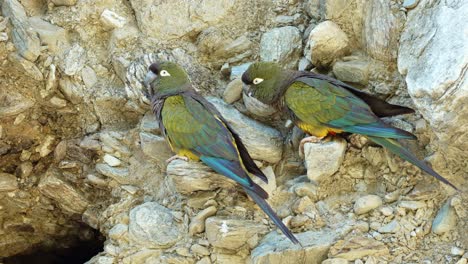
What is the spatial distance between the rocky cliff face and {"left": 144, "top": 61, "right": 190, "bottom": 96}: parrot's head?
7.9 inches

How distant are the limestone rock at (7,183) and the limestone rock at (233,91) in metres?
2.08

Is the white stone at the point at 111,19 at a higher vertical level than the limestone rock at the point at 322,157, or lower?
higher

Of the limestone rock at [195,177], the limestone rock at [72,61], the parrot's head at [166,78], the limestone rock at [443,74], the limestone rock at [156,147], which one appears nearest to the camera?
the limestone rock at [443,74]

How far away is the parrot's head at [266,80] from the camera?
4809mm

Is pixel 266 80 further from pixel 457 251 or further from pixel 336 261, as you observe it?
pixel 457 251

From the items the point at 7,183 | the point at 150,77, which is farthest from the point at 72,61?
the point at 7,183

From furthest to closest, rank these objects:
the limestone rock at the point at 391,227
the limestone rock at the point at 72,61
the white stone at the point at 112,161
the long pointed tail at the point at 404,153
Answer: the limestone rock at the point at 72,61, the white stone at the point at 112,161, the limestone rock at the point at 391,227, the long pointed tail at the point at 404,153

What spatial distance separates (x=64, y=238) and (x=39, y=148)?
1008 millimetres

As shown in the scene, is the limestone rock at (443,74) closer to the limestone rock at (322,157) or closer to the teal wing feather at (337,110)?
the teal wing feather at (337,110)

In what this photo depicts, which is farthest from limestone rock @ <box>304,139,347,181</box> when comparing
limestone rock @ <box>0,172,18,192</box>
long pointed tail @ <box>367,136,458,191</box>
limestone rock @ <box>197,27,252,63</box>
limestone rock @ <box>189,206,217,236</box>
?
limestone rock @ <box>0,172,18,192</box>

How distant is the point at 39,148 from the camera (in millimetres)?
5605

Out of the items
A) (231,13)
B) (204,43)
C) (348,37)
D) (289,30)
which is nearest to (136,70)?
(204,43)

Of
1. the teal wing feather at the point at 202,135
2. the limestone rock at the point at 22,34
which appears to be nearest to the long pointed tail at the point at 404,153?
the teal wing feather at the point at 202,135

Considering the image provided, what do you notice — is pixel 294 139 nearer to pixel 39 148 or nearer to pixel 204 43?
pixel 204 43
